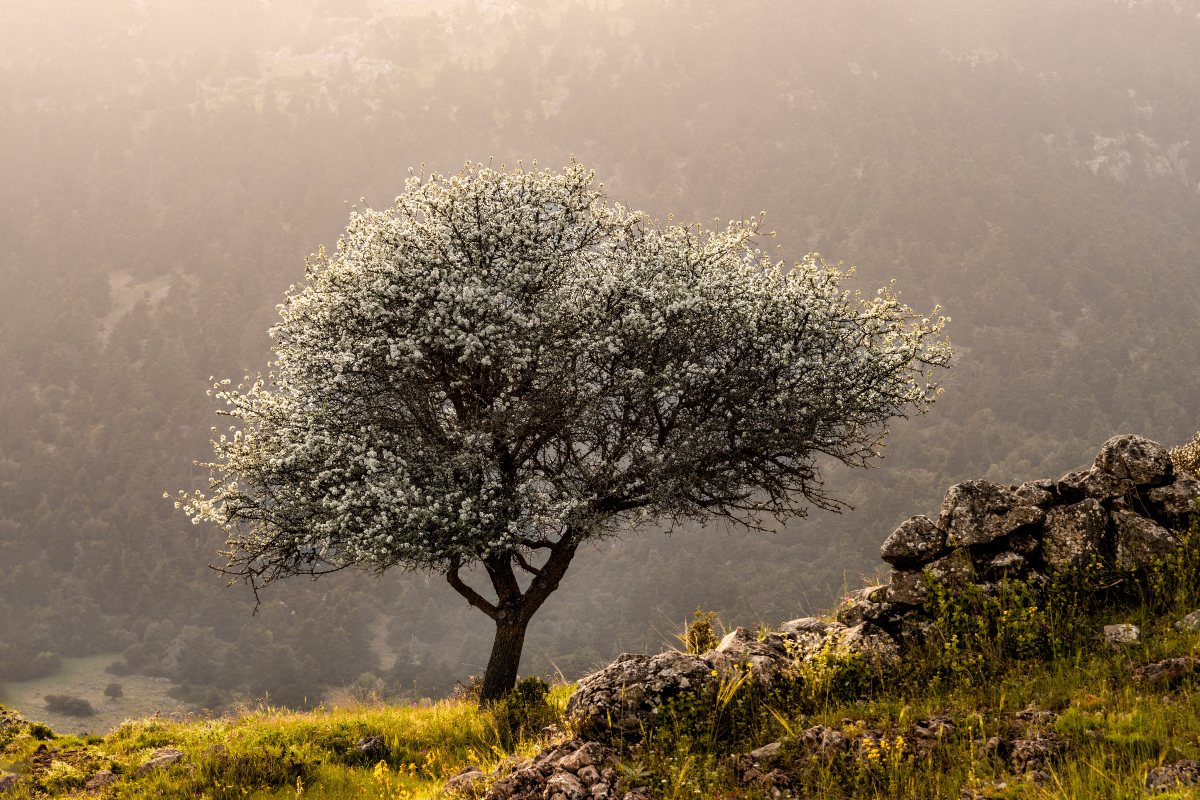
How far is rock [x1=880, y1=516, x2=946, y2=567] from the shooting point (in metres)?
11.9

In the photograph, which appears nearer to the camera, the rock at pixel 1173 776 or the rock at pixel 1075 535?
the rock at pixel 1173 776

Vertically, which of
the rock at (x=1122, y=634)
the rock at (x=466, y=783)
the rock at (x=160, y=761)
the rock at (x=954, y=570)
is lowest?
the rock at (x=160, y=761)

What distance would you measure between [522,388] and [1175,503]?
12.1 meters

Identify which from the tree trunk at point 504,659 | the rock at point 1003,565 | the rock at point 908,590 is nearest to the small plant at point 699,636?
the rock at point 908,590

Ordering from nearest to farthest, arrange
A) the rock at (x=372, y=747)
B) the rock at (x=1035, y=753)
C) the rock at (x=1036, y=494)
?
the rock at (x=1035, y=753) < the rock at (x=1036, y=494) < the rock at (x=372, y=747)

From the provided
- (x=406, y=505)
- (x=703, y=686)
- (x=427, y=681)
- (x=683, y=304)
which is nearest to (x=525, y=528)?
(x=406, y=505)

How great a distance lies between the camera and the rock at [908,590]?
448 inches

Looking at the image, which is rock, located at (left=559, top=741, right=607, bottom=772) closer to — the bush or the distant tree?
the distant tree

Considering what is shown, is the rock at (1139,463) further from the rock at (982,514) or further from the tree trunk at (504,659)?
the tree trunk at (504,659)

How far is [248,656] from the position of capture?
187750 millimetres

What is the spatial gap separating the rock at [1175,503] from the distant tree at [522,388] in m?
6.86

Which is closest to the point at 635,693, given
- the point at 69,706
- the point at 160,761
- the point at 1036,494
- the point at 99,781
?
the point at 1036,494

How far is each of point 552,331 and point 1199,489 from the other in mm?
11826

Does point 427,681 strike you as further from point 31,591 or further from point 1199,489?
point 1199,489
